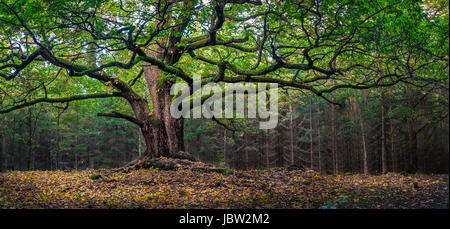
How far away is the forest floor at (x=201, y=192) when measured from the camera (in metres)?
6.83

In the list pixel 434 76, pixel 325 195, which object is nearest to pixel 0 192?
pixel 325 195

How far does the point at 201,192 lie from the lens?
8.28 meters

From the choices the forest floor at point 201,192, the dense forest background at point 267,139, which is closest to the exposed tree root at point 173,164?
the forest floor at point 201,192

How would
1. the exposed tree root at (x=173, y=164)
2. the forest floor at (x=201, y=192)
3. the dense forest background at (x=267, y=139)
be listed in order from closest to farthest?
1. the forest floor at (x=201, y=192)
2. the exposed tree root at (x=173, y=164)
3. the dense forest background at (x=267, y=139)

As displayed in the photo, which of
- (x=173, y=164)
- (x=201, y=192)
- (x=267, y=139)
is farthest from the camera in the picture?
(x=267, y=139)

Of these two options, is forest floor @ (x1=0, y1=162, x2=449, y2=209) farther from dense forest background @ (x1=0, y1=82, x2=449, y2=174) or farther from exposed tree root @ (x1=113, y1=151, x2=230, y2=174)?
dense forest background @ (x1=0, y1=82, x2=449, y2=174)

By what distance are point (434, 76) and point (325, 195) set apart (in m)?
5.02

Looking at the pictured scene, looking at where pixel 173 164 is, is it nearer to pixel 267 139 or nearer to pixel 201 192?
pixel 201 192

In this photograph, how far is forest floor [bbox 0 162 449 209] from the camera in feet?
22.4

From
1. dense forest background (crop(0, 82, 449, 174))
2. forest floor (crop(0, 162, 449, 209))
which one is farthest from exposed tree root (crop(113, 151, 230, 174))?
dense forest background (crop(0, 82, 449, 174))

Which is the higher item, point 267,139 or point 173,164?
point 267,139

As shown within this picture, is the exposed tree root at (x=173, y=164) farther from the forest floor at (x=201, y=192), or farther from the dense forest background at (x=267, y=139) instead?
the dense forest background at (x=267, y=139)

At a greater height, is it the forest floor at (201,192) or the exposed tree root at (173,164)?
the exposed tree root at (173,164)

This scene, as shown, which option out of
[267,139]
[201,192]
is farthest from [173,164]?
[267,139]
